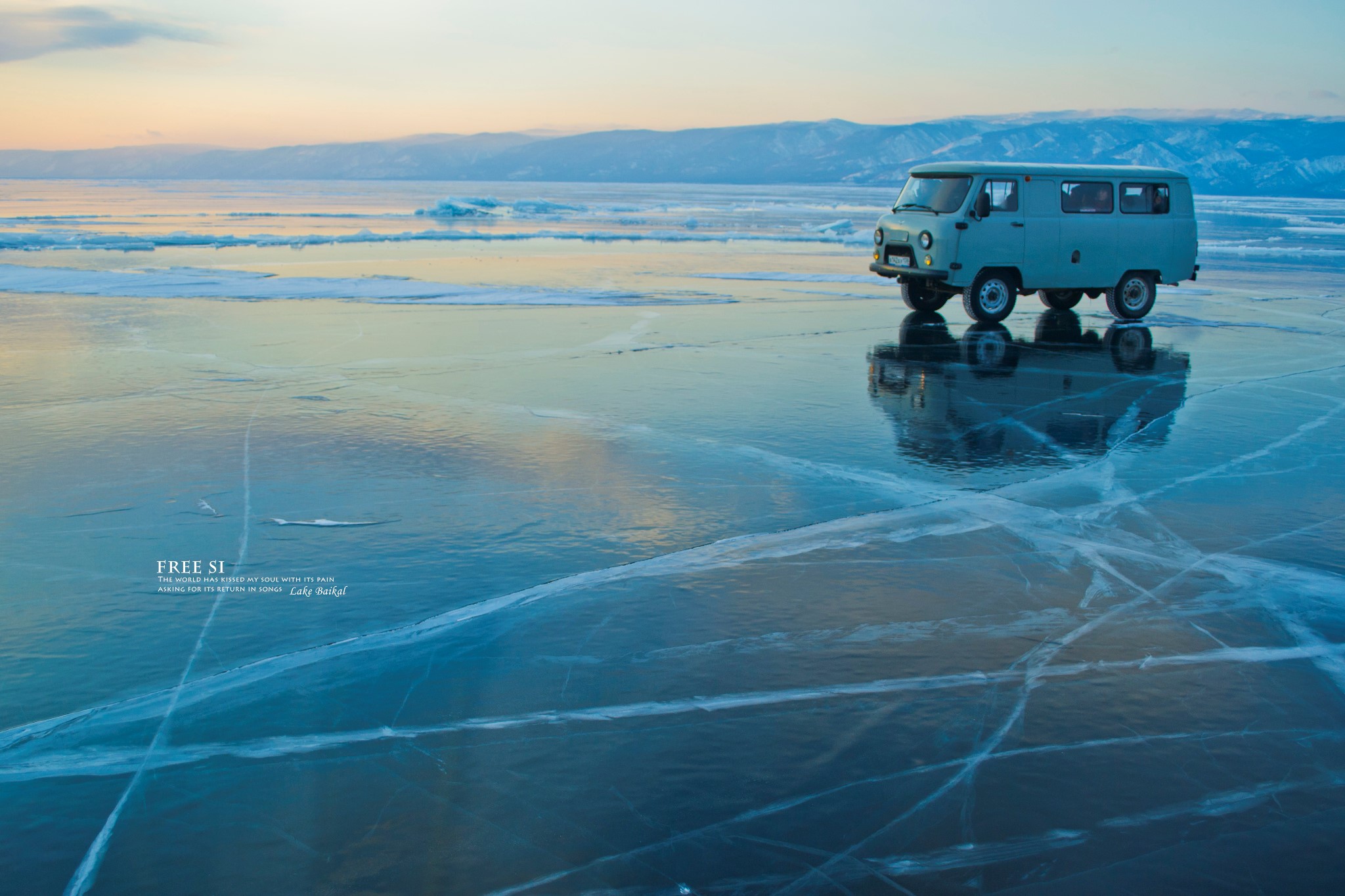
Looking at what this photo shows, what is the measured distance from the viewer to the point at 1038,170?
14.7m

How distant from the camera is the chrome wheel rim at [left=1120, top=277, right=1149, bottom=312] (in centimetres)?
1570

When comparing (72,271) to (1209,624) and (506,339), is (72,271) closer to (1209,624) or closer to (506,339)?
(506,339)

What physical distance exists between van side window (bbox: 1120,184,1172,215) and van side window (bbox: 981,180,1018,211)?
5.92ft

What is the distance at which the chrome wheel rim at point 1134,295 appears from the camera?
1570cm

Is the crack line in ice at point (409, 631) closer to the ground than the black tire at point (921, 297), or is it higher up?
closer to the ground

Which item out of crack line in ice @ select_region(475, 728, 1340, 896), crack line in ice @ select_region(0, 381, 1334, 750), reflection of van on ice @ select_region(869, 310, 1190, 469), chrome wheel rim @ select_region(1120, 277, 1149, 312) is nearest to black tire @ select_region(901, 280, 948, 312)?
reflection of van on ice @ select_region(869, 310, 1190, 469)

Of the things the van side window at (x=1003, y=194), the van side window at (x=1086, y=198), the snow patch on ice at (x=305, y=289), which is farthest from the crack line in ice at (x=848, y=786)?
the snow patch on ice at (x=305, y=289)

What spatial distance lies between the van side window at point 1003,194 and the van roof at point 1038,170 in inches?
5.5

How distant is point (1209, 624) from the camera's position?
470 cm

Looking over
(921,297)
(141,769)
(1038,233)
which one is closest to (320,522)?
(141,769)

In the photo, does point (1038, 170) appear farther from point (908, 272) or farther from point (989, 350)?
point (989, 350)

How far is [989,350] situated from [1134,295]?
4543 millimetres

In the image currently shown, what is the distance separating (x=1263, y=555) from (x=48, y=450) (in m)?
7.77

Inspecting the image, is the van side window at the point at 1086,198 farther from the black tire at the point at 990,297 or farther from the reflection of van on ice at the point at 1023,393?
the reflection of van on ice at the point at 1023,393
